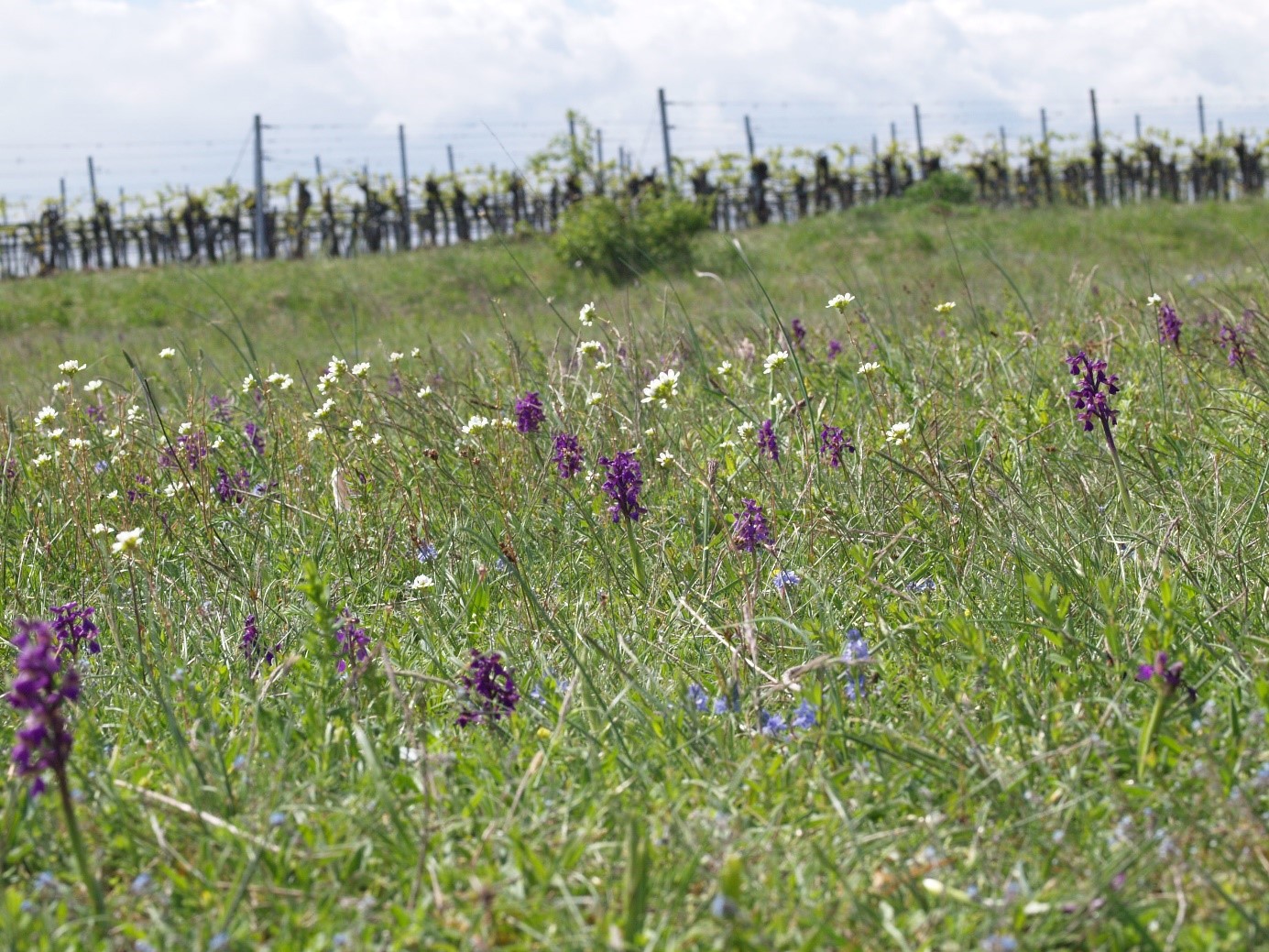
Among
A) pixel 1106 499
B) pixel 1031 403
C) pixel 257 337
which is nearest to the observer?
pixel 1106 499

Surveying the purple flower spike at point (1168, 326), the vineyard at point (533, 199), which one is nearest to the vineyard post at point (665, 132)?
the vineyard at point (533, 199)

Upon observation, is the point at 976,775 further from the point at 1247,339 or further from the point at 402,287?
the point at 402,287

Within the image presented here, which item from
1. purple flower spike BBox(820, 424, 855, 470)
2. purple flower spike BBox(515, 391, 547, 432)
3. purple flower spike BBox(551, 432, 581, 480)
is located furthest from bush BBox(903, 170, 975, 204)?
purple flower spike BBox(551, 432, 581, 480)

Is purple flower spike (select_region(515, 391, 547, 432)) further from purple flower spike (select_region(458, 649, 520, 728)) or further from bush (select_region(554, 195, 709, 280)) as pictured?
bush (select_region(554, 195, 709, 280))

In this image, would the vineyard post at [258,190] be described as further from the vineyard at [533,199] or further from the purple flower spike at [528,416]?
the purple flower spike at [528,416]

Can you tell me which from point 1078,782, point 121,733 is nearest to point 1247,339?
point 1078,782

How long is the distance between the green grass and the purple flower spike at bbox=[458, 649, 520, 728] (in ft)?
0.13

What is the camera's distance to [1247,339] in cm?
395

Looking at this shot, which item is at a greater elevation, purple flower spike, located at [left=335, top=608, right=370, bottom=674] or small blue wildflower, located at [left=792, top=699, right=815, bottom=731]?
purple flower spike, located at [left=335, top=608, right=370, bottom=674]

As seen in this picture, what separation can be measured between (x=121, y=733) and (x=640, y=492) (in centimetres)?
152

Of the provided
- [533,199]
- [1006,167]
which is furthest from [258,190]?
[1006,167]

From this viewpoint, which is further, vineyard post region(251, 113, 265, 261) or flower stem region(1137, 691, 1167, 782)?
vineyard post region(251, 113, 265, 261)

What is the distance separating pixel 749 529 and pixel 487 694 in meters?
0.74

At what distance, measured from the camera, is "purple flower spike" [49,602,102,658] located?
2.18 m
